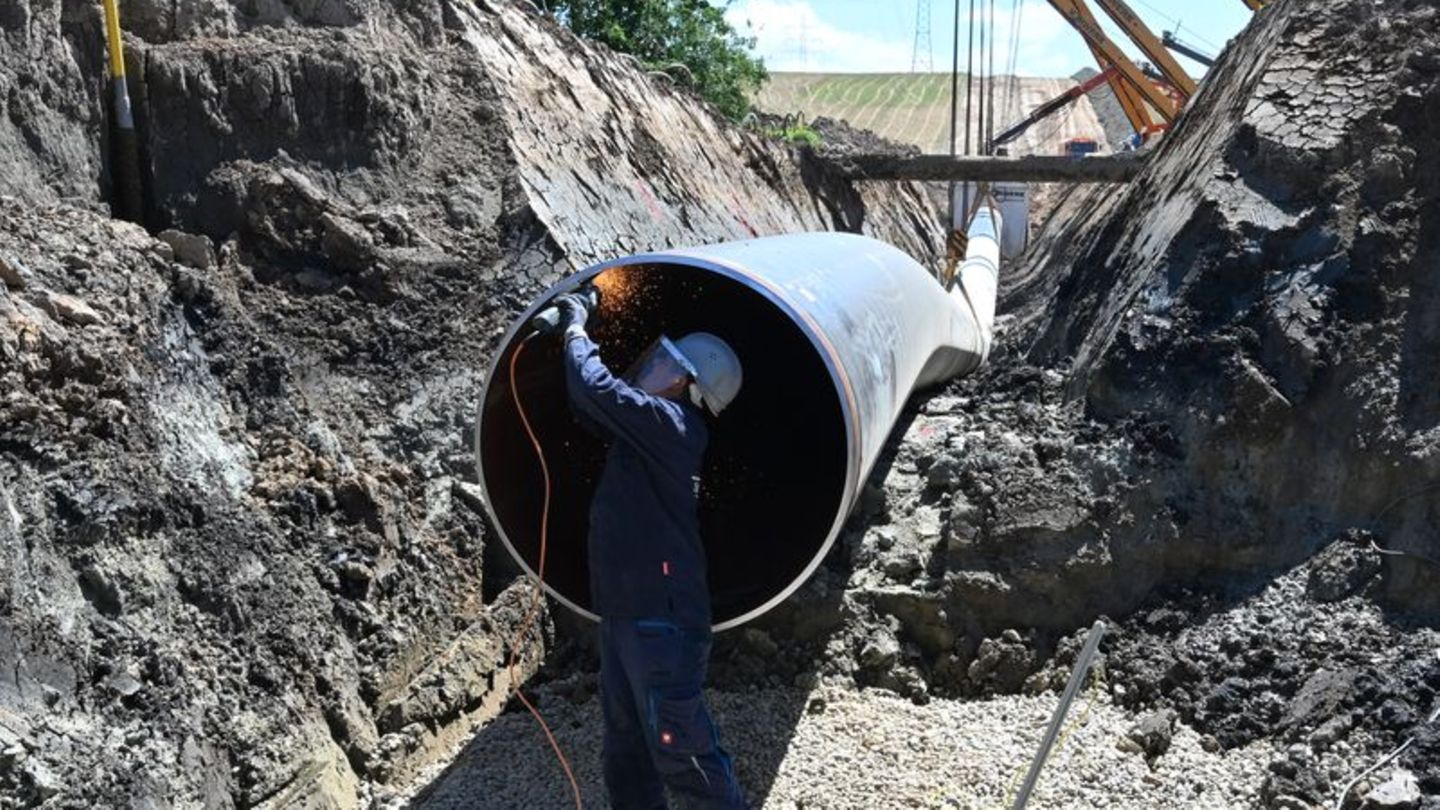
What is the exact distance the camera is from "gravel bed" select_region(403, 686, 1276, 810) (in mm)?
4820

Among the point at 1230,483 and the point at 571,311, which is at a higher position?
the point at 571,311

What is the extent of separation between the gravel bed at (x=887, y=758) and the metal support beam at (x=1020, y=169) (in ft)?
35.6

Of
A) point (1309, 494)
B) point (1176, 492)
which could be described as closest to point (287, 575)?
point (1176, 492)

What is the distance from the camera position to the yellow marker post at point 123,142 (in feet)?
22.8

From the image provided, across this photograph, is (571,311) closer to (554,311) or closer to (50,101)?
(554,311)

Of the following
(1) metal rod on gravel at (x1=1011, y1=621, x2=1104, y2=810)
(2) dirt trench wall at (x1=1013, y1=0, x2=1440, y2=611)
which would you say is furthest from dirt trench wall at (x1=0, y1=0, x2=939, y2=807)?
(2) dirt trench wall at (x1=1013, y1=0, x2=1440, y2=611)

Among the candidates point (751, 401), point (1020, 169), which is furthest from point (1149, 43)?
point (751, 401)

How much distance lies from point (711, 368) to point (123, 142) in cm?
429

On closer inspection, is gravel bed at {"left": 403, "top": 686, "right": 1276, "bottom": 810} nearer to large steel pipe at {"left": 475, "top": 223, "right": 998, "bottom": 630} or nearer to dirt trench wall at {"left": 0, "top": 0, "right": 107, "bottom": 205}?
large steel pipe at {"left": 475, "top": 223, "right": 998, "bottom": 630}

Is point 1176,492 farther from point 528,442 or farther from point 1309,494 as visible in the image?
point 528,442

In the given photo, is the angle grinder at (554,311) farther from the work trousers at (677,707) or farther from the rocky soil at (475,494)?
the rocky soil at (475,494)

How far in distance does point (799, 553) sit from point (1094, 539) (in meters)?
1.52

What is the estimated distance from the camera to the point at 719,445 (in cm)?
574

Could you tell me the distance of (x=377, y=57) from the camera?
870cm
